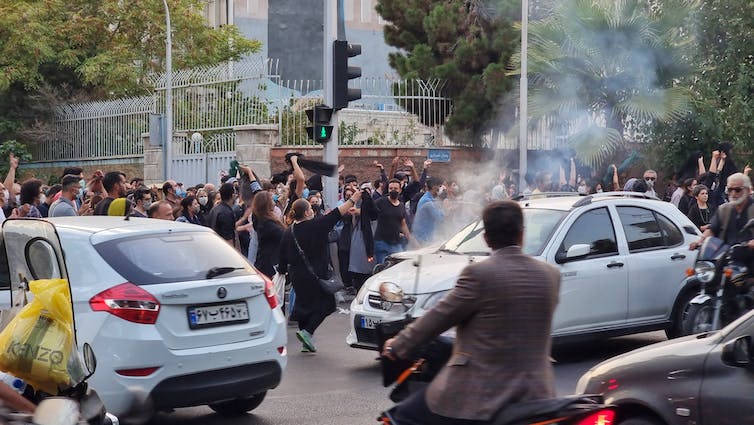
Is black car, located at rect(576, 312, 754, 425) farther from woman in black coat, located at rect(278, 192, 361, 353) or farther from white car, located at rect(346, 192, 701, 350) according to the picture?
woman in black coat, located at rect(278, 192, 361, 353)

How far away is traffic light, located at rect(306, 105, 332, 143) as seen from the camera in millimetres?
17969

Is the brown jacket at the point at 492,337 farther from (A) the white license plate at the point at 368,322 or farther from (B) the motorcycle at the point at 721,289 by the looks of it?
(B) the motorcycle at the point at 721,289

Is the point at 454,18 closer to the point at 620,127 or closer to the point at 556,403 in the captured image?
the point at 620,127

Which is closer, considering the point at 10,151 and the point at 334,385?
the point at 334,385

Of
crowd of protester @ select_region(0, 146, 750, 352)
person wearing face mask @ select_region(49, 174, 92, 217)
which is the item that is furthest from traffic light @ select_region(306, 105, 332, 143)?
person wearing face mask @ select_region(49, 174, 92, 217)

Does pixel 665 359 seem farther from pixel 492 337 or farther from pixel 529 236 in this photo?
pixel 529 236

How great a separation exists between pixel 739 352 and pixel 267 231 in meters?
7.85

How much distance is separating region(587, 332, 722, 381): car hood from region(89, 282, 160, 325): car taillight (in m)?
2.92

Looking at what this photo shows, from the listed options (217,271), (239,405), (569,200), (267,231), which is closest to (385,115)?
(267,231)

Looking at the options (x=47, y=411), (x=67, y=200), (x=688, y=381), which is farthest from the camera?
(x=67, y=200)

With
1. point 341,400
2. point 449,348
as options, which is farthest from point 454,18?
point 449,348

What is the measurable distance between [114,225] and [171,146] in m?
20.2

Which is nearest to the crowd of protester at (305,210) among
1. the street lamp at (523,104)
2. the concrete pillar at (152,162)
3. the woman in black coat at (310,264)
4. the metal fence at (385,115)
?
the woman in black coat at (310,264)

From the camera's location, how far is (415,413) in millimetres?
4781
